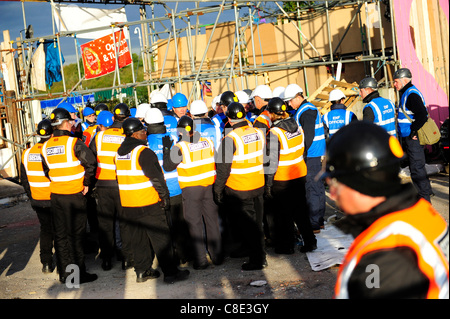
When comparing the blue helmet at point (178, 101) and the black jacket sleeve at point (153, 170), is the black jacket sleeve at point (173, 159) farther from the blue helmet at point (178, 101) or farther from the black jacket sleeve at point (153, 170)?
the blue helmet at point (178, 101)

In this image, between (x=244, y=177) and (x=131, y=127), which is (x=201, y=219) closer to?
(x=244, y=177)

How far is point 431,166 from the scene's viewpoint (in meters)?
10.6

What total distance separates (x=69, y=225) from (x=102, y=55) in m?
9.98

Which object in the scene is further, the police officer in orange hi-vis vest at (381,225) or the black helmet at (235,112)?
the black helmet at (235,112)

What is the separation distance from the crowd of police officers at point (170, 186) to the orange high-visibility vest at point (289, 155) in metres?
0.01

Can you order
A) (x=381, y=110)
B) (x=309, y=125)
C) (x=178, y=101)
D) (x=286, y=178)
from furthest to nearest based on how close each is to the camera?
(x=381, y=110), (x=178, y=101), (x=309, y=125), (x=286, y=178)

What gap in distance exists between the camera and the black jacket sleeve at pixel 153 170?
5730mm

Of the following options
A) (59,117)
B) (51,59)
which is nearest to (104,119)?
(59,117)

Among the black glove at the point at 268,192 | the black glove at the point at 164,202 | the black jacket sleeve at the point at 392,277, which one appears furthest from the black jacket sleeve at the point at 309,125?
the black jacket sleeve at the point at 392,277

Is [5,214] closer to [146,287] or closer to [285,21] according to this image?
[146,287]

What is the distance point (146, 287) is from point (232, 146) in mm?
2010

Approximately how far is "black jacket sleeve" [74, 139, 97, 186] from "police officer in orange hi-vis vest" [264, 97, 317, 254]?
2240mm

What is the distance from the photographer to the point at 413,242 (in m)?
1.60
